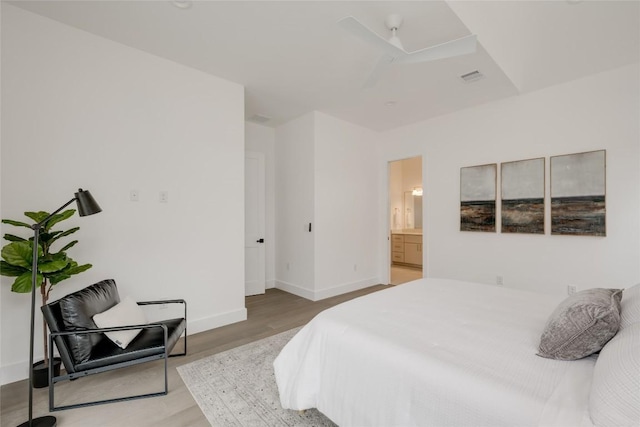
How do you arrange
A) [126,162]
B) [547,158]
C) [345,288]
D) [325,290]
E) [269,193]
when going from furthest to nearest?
1. [269,193]
2. [345,288]
3. [325,290]
4. [547,158]
5. [126,162]

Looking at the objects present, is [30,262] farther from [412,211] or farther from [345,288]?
[412,211]

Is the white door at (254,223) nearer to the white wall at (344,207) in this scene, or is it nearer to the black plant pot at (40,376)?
the white wall at (344,207)

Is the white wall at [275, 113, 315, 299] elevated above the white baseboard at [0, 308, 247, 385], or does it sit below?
above

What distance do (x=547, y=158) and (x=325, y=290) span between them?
11.6 feet

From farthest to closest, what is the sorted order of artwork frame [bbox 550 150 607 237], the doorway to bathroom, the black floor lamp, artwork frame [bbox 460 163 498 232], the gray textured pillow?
1. the doorway to bathroom
2. artwork frame [bbox 460 163 498 232]
3. artwork frame [bbox 550 150 607 237]
4. the black floor lamp
5. the gray textured pillow

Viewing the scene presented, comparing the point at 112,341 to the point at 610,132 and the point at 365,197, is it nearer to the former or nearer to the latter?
the point at 365,197

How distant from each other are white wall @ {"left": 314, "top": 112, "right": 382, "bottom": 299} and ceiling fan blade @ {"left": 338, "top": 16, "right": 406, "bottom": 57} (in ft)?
7.78

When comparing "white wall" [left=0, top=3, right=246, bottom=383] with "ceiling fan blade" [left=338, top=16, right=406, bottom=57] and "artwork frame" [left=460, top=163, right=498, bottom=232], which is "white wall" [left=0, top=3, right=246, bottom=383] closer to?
"ceiling fan blade" [left=338, top=16, right=406, bottom=57]

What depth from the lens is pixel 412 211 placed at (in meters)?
7.97

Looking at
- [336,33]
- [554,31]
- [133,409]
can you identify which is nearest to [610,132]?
[554,31]

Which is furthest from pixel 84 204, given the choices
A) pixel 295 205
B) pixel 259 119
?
pixel 259 119

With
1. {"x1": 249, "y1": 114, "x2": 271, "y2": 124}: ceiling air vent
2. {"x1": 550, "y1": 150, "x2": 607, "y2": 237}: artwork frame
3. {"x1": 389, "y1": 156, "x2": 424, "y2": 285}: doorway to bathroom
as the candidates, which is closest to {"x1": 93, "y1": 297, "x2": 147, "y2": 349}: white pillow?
{"x1": 249, "y1": 114, "x2": 271, "y2": 124}: ceiling air vent

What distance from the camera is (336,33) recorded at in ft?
8.53

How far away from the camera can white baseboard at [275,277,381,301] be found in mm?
4594
